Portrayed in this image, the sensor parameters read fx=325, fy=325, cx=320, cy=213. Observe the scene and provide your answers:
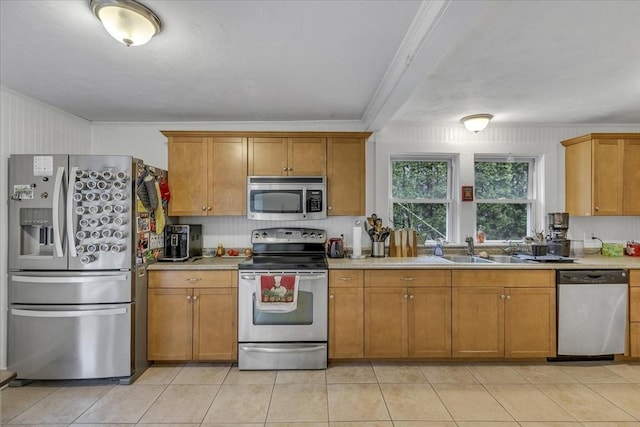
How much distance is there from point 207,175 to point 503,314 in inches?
121

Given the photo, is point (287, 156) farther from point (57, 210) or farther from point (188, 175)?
point (57, 210)

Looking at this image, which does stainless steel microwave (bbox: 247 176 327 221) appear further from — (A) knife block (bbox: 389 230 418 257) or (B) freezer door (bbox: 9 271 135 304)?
(B) freezer door (bbox: 9 271 135 304)

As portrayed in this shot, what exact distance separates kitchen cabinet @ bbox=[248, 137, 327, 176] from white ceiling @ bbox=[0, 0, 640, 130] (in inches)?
11.7

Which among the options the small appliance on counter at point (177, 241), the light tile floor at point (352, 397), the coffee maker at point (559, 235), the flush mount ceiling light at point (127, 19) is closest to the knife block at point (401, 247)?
the light tile floor at point (352, 397)

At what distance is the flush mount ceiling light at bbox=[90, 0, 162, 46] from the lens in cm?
157

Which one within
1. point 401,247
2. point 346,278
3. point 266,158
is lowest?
point 346,278

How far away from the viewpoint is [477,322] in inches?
114

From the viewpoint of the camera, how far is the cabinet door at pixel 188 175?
3.26m

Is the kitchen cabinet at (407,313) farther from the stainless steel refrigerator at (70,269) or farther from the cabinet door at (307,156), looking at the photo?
the stainless steel refrigerator at (70,269)

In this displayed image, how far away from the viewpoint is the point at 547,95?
281 centimetres

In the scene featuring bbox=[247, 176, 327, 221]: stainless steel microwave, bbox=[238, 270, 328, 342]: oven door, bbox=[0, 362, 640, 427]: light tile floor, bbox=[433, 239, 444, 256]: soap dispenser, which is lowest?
bbox=[0, 362, 640, 427]: light tile floor

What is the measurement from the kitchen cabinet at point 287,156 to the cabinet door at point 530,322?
6.98 ft

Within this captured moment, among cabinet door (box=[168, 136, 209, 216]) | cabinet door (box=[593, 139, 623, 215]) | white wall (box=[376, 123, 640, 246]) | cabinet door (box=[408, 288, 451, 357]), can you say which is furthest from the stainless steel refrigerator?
cabinet door (box=[593, 139, 623, 215])

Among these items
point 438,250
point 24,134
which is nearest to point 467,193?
point 438,250
